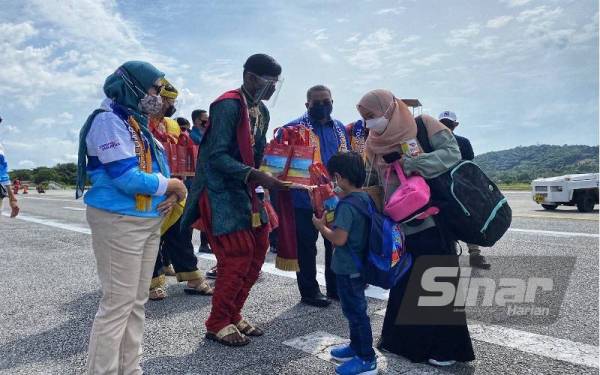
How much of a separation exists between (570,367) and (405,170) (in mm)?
1695

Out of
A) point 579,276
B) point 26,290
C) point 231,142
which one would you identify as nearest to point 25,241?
point 26,290

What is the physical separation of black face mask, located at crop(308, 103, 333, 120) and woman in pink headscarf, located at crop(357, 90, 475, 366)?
1505 millimetres

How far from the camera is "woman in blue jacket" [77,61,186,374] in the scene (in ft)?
8.29

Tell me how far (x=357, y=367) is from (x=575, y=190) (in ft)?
46.6

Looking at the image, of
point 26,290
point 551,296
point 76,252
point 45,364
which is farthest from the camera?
point 76,252

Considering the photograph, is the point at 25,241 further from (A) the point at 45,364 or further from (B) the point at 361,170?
(B) the point at 361,170

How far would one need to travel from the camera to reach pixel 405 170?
3.11 m

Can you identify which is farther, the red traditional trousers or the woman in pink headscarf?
the red traditional trousers

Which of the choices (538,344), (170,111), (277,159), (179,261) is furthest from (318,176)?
(179,261)

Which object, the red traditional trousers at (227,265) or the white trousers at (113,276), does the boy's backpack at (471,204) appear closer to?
the red traditional trousers at (227,265)

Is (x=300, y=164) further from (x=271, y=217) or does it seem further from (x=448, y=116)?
(x=448, y=116)

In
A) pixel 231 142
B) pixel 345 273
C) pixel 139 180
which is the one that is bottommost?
pixel 345 273

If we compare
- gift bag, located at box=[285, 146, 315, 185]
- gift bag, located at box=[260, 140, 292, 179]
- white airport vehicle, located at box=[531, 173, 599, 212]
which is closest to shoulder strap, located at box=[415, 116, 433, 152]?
gift bag, located at box=[285, 146, 315, 185]

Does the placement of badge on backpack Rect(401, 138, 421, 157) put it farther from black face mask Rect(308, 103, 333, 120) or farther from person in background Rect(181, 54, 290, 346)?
black face mask Rect(308, 103, 333, 120)
